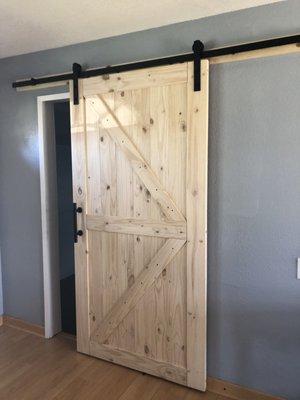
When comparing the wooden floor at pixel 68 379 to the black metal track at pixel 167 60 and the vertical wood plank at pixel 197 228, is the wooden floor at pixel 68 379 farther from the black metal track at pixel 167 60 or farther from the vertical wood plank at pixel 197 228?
the black metal track at pixel 167 60

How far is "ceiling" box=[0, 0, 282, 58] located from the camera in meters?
1.81

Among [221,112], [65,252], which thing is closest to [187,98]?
[221,112]

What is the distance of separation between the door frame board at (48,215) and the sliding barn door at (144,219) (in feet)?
1.26

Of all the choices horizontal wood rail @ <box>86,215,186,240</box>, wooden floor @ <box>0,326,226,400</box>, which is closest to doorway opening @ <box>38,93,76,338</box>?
wooden floor @ <box>0,326,226,400</box>

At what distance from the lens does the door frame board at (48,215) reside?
104 inches

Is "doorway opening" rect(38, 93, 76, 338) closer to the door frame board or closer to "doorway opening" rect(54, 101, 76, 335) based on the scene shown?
the door frame board

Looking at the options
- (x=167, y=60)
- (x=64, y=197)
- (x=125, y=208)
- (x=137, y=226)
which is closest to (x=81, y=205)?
(x=125, y=208)

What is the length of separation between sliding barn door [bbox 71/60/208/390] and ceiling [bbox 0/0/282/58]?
0.30 metres

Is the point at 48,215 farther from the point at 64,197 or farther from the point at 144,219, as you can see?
the point at 64,197

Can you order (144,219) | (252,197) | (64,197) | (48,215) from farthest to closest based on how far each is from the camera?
(64,197), (48,215), (144,219), (252,197)

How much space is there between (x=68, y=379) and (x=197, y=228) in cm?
143

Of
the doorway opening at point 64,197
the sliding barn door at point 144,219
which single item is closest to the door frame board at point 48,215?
the sliding barn door at point 144,219

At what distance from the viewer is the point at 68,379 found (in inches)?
89.2

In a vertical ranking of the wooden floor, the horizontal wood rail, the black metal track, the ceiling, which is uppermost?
the ceiling
